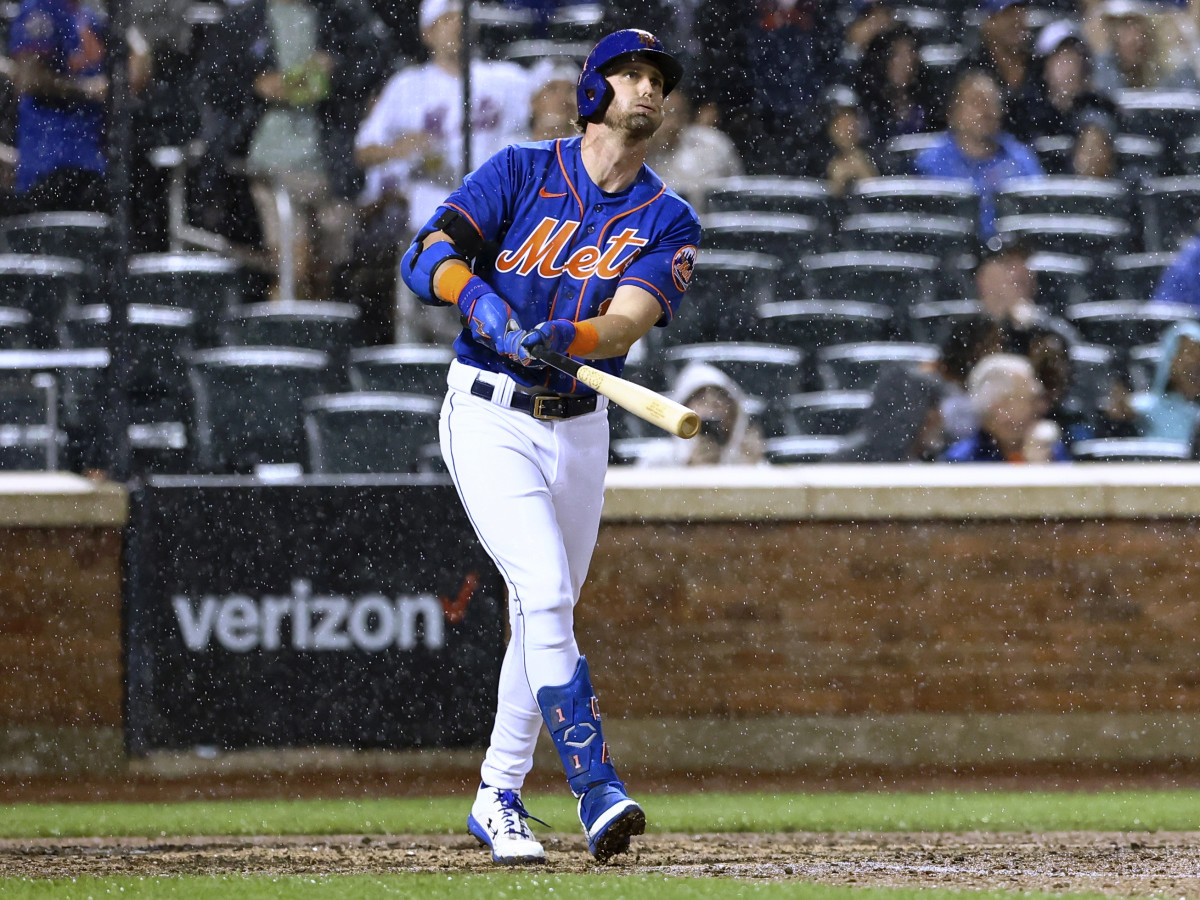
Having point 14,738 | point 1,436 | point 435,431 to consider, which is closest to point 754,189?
point 435,431

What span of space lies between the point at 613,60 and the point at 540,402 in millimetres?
811

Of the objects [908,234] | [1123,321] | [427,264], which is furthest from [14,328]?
[1123,321]

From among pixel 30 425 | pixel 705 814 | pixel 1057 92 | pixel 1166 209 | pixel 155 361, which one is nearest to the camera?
pixel 705 814

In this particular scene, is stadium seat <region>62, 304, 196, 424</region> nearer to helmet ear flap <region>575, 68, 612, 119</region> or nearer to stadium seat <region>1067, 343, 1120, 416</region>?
helmet ear flap <region>575, 68, 612, 119</region>

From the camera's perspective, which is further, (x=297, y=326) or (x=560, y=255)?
(x=297, y=326)

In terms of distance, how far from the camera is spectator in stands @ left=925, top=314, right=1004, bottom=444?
654 cm

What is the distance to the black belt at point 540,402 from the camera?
3807 millimetres

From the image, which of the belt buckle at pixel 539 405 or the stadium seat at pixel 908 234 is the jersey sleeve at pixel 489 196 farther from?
the stadium seat at pixel 908 234

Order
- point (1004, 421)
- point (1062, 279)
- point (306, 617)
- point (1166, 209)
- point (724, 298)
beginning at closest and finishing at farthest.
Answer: point (306, 617), point (1004, 421), point (724, 298), point (1062, 279), point (1166, 209)

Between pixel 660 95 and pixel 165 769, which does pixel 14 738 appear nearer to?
pixel 165 769

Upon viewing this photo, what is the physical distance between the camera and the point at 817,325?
24.3 feet

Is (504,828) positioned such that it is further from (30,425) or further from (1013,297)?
(1013,297)

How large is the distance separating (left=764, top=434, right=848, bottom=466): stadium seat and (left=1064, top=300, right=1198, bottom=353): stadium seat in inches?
61.0

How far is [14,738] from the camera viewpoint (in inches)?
235
